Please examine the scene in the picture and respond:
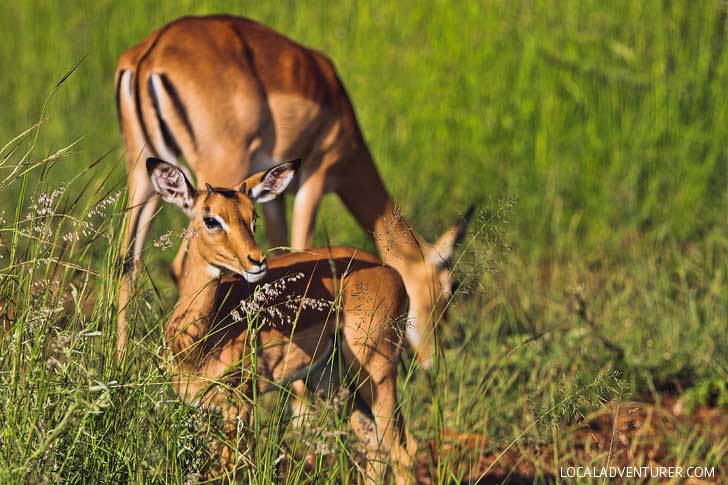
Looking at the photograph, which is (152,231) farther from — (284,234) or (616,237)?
(616,237)

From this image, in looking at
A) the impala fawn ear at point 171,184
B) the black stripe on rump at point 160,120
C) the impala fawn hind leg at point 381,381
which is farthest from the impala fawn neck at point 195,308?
the black stripe on rump at point 160,120

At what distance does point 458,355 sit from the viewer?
475cm

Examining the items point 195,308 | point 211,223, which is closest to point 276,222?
point 195,308

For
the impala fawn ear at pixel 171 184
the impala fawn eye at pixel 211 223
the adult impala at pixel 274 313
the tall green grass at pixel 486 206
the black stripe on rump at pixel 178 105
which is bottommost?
the tall green grass at pixel 486 206

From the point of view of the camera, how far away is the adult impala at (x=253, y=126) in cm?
513

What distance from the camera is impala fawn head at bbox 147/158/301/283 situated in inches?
127

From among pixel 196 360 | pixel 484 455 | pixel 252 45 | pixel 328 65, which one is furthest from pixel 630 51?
pixel 196 360

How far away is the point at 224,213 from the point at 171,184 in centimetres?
21

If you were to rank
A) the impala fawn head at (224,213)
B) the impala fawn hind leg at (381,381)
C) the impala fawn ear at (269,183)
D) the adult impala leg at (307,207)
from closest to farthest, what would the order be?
the impala fawn head at (224,213), the impala fawn ear at (269,183), the impala fawn hind leg at (381,381), the adult impala leg at (307,207)

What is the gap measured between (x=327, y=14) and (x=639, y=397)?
193 inches

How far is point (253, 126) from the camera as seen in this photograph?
17.5ft

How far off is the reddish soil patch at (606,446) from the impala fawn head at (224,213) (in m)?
1.10

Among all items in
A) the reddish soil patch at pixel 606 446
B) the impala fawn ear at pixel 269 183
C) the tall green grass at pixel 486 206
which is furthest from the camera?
the reddish soil patch at pixel 606 446

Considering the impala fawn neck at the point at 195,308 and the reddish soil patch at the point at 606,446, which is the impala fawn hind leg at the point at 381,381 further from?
the impala fawn neck at the point at 195,308
